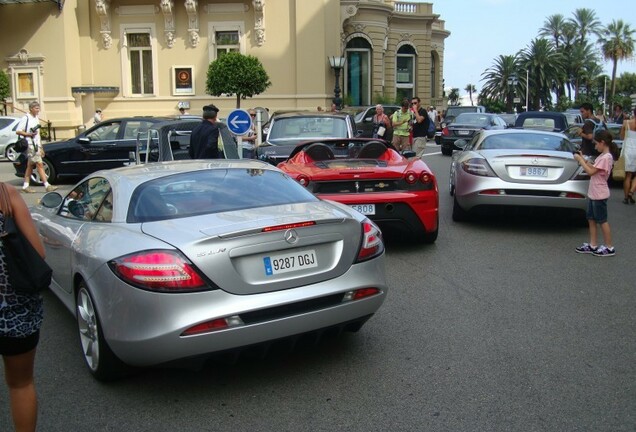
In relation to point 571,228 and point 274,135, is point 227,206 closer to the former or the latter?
point 571,228

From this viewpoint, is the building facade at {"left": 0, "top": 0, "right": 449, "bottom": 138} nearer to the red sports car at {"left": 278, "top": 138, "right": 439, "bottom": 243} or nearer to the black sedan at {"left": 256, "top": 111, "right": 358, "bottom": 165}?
the black sedan at {"left": 256, "top": 111, "right": 358, "bottom": 165}

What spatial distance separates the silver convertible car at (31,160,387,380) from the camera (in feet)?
12.0

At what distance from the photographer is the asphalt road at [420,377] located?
359 cm

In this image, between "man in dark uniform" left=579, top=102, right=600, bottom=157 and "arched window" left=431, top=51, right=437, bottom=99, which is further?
"arched window" left=431, top=51, right=437, bottom=99

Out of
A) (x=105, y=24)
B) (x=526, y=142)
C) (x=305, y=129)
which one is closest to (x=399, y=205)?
(x=526, y=142)

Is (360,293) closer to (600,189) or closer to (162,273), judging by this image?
(162,273)

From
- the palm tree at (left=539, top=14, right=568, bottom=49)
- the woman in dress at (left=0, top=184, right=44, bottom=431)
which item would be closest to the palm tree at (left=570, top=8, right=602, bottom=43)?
the palm tree at (left=539, top=14, right=568, bottom=49)

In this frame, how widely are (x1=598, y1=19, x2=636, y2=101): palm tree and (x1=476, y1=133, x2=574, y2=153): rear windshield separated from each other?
82.4 m

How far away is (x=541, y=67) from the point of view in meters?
68.9

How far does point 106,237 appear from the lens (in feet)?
13.4

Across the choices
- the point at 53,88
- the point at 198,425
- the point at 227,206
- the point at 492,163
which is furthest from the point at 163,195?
the point at 53,88

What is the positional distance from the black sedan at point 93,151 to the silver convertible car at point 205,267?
35.8ft

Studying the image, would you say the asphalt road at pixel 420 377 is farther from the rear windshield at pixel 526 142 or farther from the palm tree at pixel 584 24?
the palm tree at pixel 584 24

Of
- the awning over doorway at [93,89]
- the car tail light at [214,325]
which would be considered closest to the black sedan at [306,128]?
the car tail light at [214,325]
